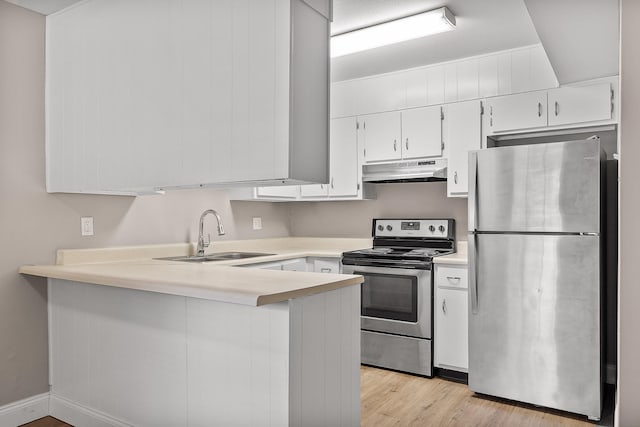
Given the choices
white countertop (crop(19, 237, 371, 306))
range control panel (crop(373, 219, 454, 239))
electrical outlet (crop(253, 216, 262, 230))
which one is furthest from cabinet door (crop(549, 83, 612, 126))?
electrical outlet (crop(253, 216, 262, 230))

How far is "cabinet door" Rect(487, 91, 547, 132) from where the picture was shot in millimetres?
3377

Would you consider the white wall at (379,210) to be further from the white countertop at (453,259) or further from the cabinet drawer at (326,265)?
the cabinet drawer at (326,265)

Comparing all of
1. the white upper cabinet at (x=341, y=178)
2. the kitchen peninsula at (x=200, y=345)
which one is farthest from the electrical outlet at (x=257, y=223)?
the kitchen peninsula at (x=200, y=345)

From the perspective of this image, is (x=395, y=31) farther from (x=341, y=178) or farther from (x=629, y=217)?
(x=629, y=217)

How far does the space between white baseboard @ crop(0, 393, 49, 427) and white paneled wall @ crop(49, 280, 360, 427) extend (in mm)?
98

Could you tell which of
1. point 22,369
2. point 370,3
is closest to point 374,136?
point 370,3

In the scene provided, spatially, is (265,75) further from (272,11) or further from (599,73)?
(599,73)

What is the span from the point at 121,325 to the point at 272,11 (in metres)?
1.75

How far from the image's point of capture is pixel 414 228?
4156mm

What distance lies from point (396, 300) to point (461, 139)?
1.34 meters

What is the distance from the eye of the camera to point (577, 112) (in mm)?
3236

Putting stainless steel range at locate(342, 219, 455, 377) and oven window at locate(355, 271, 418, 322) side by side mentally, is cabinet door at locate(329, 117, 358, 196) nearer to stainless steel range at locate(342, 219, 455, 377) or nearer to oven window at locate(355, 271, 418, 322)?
stainless steel range at locate(342, 219, 455, 377)

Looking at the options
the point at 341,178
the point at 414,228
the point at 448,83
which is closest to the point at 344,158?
the point at 341,178

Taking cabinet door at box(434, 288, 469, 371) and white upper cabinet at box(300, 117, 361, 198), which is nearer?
cabinet door at box(434, 288, 469, 371)
